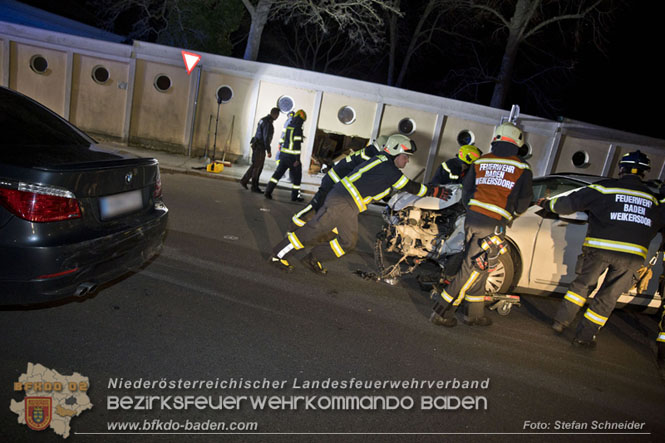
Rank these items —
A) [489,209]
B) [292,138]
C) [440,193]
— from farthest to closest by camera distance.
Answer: [292,138] → [440,193] → [489,209]

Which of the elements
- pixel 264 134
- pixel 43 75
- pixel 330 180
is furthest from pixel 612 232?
pixel 43 75

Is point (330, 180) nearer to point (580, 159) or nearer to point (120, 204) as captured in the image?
point (120, 204)

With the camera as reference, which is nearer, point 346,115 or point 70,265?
point 70,265

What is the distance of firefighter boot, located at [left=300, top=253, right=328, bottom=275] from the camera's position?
5430 mm

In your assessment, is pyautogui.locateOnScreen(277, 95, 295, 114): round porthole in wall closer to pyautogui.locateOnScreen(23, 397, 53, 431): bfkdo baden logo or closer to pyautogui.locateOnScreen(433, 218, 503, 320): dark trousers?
pyautogui.locateOnScreen(433, 218, 503, 320): dark trousers

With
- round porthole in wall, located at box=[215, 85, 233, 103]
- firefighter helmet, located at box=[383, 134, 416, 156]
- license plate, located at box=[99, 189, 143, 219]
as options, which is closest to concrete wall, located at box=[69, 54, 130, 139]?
round porthole in wall, located at box=[215, 85, 233, 103]

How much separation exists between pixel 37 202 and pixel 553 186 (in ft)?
17.9

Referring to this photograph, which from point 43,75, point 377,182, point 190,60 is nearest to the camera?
point 377,182

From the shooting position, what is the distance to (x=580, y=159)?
13344 mm

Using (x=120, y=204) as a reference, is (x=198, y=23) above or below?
above

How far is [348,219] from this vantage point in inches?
204

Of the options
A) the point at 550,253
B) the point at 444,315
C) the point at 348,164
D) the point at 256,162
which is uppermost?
the point at 348,164

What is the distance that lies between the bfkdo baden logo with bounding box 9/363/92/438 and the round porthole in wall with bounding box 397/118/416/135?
1118cm

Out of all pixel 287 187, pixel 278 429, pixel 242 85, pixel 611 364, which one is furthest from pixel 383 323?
pixel 242 85
